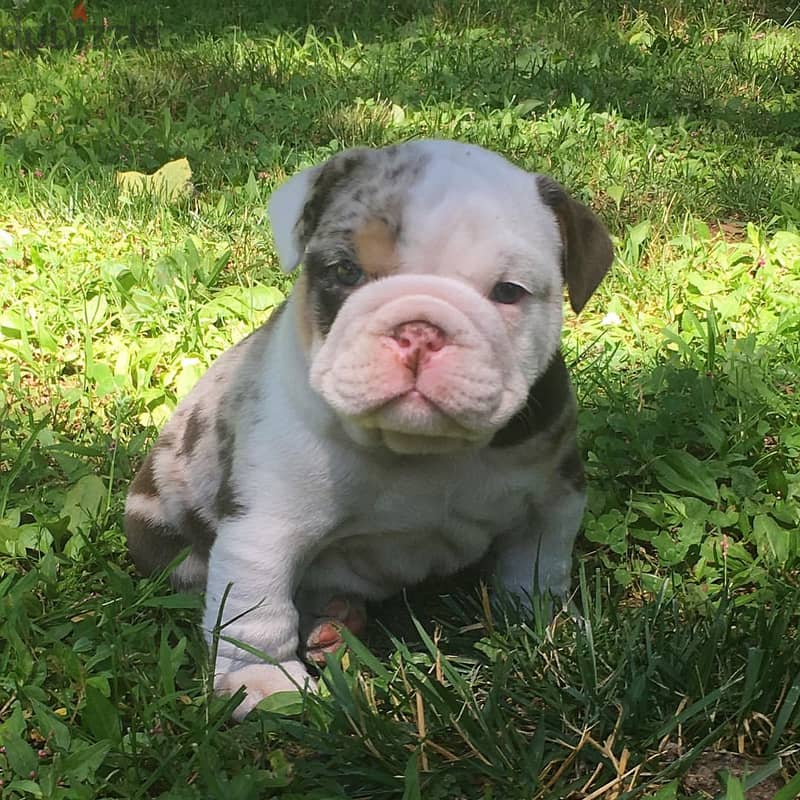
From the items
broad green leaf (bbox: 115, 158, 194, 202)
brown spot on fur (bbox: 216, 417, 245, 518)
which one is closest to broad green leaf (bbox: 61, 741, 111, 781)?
brown spot on fur (bbox: 216, 417, 245, 518)

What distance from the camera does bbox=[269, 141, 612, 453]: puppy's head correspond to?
7.42ft

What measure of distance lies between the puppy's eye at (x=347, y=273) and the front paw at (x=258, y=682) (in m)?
0.87

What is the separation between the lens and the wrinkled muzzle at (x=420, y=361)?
2.24m

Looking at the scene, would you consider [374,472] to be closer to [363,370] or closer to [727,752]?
[363,370]

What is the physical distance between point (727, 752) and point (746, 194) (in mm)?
3825

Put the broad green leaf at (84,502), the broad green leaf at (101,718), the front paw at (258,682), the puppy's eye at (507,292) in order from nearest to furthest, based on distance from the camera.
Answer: the broad green leaf at (101,718) → the puppy's eye at (507,292) → the front paw at (258,682) → the broad green leaf at (84,502)

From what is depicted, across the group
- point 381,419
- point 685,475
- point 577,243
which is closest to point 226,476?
point 381,419

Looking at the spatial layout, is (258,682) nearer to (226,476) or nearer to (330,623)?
(330,623)

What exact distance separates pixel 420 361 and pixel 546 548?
31.9 inches

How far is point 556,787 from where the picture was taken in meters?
2.15

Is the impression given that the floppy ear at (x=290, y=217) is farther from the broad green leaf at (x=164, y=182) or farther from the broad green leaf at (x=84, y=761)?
the broad green leaf at (x=164, y=182)

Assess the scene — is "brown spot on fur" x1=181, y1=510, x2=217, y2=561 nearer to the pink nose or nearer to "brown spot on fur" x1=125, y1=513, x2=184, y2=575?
"brown spot on fur" x1=125, y1=513, x2=184, y2=575

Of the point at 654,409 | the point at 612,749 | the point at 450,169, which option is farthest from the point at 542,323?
the point at 654,409

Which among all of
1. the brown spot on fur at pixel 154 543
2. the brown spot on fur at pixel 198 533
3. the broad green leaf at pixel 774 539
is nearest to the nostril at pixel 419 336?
the brown spot on fur at pixel 198 533
